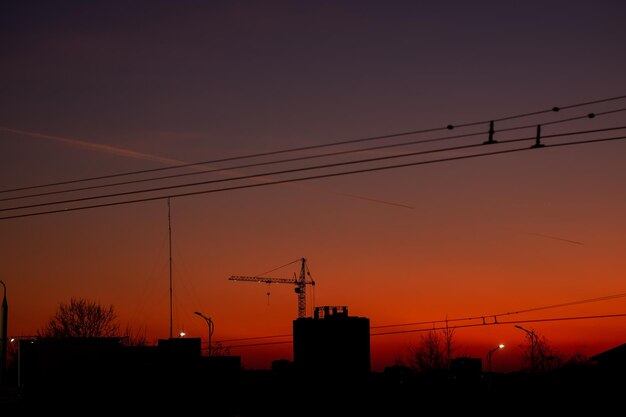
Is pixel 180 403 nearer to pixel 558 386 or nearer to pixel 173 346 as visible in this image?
pixel 173 346

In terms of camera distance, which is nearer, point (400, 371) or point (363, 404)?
point (363, 404)

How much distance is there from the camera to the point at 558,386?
257ft

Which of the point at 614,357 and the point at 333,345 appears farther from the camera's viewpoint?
the point at 333,345

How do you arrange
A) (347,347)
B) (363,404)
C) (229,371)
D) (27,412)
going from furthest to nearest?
(347,347) < (229,371) < (363,404) < (27,412)

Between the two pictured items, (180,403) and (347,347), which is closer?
(180,403)

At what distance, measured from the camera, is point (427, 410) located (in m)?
69.6

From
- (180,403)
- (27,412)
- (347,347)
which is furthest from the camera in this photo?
(347,347)

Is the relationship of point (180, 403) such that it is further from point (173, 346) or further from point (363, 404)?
point (173, 346)

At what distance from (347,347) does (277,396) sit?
3018 cm

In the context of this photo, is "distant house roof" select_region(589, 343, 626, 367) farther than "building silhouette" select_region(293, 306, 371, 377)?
No

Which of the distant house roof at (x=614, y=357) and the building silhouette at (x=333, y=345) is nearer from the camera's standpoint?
the distant house roof at (x=614, y=357)

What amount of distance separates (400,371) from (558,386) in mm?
37658


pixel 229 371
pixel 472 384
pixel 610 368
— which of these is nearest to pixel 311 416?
pixel 229 371

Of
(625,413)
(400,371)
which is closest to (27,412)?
(625,413)
